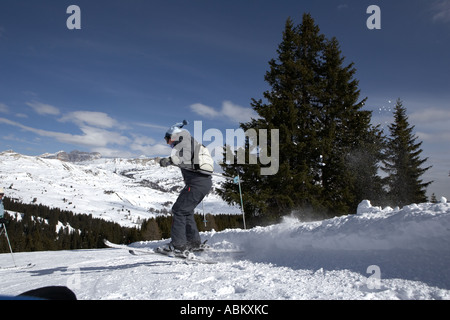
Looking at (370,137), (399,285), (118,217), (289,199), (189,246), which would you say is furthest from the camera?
(118,217)

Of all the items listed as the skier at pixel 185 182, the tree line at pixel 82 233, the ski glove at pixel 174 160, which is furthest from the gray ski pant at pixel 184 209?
the tree line at pixel 82 233

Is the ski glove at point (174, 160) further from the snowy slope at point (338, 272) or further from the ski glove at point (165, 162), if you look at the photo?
the snowy slope at point (338, 272)

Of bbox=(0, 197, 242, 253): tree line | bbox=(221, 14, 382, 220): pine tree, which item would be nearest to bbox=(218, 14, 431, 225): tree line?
bbox=(221, 14, 382, 220): pine tree

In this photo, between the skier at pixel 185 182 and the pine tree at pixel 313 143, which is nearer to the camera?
the skier at pixel 185 182

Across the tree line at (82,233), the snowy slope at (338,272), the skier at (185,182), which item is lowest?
the tree line at (82,233)

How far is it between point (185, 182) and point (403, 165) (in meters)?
23.4

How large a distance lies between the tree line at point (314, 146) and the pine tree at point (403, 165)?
38 cm

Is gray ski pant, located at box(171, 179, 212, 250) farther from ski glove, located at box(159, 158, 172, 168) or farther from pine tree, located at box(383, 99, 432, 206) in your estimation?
pine tree, located at box(383, 99, 432, 206)

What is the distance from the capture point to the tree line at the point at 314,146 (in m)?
15.3

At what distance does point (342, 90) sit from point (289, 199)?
8.68 meters
